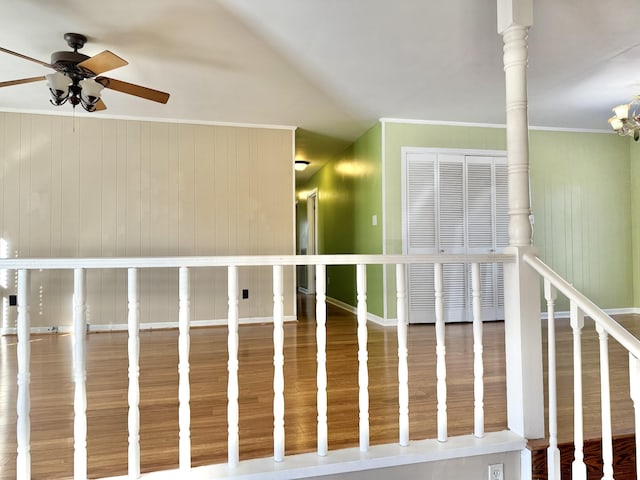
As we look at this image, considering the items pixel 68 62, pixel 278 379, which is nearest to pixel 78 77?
pixel 68 62

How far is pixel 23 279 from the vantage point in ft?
4.76

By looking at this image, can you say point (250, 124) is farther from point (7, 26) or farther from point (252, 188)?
point (7, 26)

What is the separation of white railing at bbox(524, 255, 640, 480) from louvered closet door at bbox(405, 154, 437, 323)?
278 cm

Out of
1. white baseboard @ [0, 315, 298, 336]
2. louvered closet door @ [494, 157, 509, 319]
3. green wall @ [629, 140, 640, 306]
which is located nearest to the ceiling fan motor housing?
white baseboard @ [0, 315, 298, 336]

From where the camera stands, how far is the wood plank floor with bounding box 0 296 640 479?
1803 mm

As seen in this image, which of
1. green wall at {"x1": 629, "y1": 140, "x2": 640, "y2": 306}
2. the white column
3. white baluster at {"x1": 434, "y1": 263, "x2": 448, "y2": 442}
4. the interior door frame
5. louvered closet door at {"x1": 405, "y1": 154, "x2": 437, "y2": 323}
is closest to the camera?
white baluster at {"x1": 434, "y1": 263, "x2": 448, "y2": 442}

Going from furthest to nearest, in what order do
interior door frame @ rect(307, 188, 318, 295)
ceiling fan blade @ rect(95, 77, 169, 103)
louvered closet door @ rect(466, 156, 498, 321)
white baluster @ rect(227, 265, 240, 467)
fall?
interior door frame @ rect(307, 188, 318, 295) < louvered closet door @ rect(466, 156, 498, 321) < ceiling fan blade @ rect(95, 77, 169, 103) < white baluster @ rect(227, 265, 240, 467)

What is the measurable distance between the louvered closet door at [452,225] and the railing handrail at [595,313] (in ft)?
9.44

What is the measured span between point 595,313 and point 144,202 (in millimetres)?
4324

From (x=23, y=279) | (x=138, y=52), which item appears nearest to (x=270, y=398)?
(x=23, y=279)

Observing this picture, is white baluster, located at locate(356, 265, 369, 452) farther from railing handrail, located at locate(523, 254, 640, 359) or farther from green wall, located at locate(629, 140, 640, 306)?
green wall, located at locate(629, 140, 640, 306)

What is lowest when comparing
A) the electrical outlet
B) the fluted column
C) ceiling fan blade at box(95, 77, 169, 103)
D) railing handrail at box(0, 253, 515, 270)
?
the electrical outlet

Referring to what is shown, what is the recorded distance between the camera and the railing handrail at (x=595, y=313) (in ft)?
4.52

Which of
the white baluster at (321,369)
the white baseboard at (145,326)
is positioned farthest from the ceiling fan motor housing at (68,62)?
the white baseboard at (145,326)
